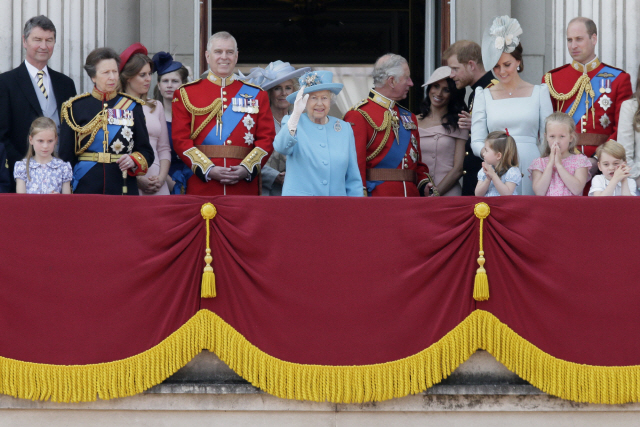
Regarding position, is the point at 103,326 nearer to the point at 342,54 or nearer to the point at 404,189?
the point at 404,189

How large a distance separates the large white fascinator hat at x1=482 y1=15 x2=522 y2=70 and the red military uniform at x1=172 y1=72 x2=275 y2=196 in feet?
4.81

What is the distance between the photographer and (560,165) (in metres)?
5.46

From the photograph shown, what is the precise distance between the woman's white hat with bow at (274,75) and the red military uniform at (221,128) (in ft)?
1.79

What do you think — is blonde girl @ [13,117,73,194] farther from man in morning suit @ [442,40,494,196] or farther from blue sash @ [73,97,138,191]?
man in morning suit @ [442,40,494,196]

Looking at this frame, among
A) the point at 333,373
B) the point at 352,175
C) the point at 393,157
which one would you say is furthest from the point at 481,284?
the point at 393,157

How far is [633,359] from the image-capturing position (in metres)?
4.90

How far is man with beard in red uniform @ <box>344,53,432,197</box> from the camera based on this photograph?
6.30 meters

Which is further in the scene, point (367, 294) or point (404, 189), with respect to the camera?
point (404, 189)

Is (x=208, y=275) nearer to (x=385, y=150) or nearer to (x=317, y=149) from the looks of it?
(x=317, y=149)

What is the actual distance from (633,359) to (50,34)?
4066mm

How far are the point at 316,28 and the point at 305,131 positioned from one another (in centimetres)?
764

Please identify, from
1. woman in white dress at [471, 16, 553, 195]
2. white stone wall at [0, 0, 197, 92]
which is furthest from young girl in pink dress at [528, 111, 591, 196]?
white stone wall at [0, 0, 197, 92]

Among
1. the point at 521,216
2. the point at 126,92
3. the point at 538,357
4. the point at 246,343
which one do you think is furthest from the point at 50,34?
the point at 538,357

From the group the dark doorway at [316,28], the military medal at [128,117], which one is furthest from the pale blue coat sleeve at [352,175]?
the dark doorway at [316,28]
